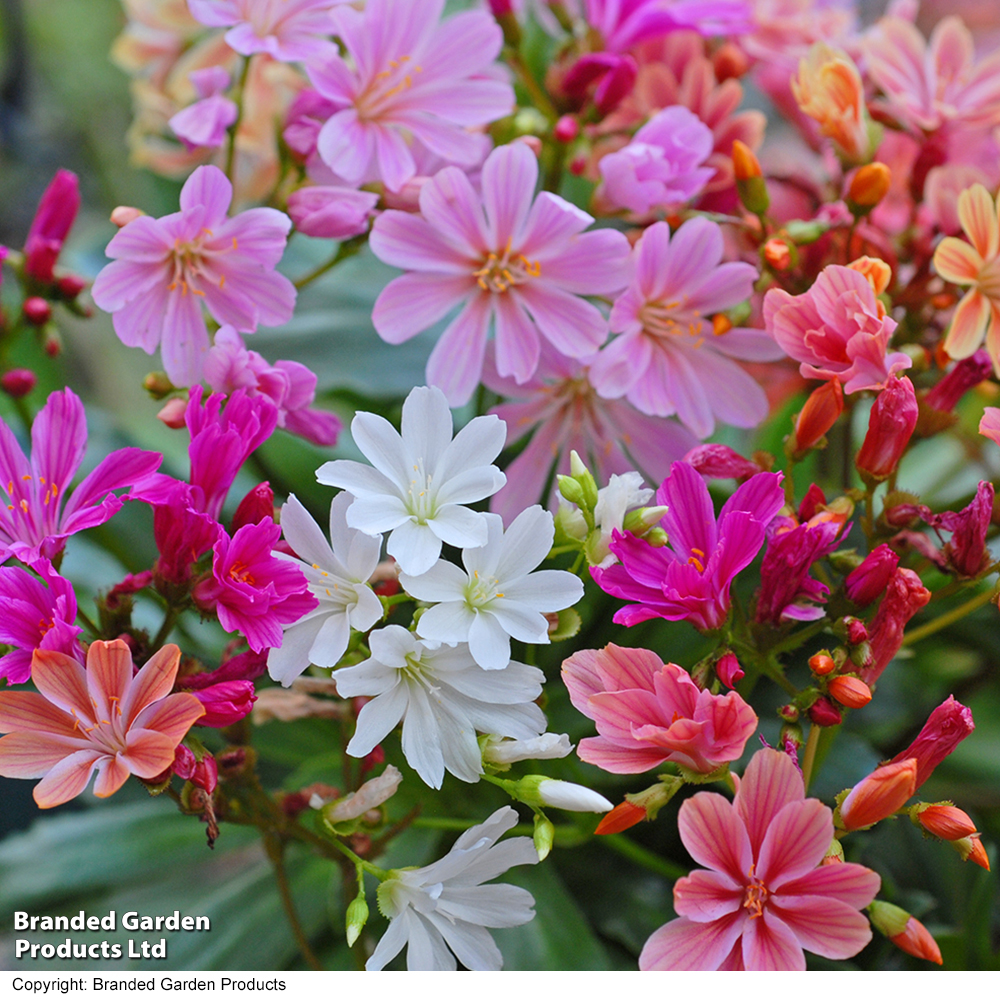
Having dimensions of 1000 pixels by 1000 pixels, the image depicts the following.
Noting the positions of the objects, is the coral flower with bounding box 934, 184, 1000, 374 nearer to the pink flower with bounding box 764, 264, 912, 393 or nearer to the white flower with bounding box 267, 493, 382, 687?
the pink flower with bounding box 764, 264, 912, 393

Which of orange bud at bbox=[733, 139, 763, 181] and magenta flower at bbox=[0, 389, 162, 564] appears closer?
magenta flower at bbox=[0, 389, 162, 564]

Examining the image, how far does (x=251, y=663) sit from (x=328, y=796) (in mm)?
98

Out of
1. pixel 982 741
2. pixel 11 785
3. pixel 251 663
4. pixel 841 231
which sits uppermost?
pixel 841 231

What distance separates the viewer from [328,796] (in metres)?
0.42

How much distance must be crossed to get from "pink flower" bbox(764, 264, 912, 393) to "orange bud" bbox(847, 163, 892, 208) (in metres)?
0.11

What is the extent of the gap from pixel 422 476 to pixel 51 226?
0.93 feet

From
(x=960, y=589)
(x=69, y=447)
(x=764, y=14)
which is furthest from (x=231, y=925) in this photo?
(x=764, y=14)

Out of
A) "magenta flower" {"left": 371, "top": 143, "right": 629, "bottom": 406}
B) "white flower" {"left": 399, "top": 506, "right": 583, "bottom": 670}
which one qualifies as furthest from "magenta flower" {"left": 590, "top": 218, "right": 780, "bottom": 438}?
"white flower" {"left": 399, "top": 506, "right": 583, "bottom": 670}

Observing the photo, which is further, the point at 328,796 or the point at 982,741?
the point at 982,741

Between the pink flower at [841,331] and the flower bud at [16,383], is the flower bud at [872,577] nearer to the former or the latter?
the pink flower at [841,331]

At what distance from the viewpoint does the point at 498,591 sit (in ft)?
1.12

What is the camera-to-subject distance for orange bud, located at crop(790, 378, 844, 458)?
0.37m

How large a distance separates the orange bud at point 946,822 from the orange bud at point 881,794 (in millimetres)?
23

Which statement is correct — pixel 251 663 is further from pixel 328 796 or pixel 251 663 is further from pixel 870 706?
pixel 870 706
